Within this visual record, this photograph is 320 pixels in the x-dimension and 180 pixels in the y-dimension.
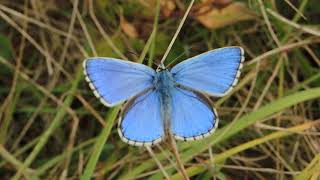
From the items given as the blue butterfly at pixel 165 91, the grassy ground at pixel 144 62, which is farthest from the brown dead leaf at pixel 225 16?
the blue butterfly at pixel 165 91

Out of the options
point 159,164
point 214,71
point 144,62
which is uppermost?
point 214,71

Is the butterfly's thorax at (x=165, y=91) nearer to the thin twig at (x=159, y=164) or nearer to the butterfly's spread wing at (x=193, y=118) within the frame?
the butterfly's spread wing at (x=193, y=118)

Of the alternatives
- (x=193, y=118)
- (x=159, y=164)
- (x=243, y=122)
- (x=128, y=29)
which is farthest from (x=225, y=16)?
(x=193, y=118)

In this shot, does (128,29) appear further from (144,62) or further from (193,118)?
(193,118)

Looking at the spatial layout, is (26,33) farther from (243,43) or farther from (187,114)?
(187,114)

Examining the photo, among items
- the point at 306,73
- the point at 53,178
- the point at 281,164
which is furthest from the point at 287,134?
the point at 53,178

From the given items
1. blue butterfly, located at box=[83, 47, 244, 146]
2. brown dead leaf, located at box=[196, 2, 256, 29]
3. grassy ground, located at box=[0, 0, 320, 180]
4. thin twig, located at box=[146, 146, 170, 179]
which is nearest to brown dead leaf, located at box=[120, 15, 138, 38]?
grassy ground, located at box=[0, 0, 320, 180]

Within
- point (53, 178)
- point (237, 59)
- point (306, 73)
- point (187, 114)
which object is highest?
point (237, 59)
